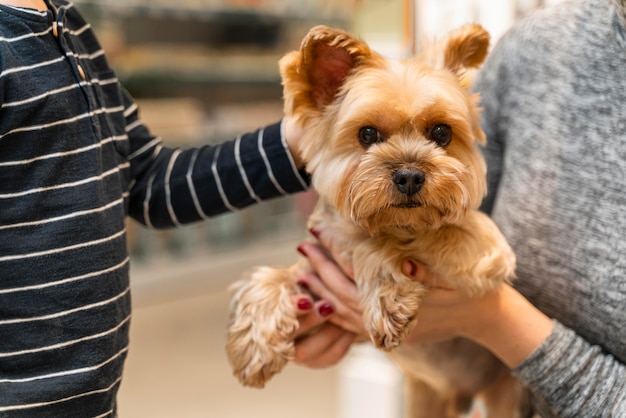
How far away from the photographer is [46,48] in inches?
32.7

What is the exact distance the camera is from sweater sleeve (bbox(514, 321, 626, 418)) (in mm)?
1002

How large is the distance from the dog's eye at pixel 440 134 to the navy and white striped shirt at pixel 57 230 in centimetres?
48

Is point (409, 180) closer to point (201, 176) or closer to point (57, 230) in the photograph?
point (201, 176)

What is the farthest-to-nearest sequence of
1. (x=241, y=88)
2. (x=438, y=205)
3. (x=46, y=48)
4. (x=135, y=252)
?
(x=241, y=88)
(x=135, y=252)
(x=438, y=205)
(x=46, y=48)

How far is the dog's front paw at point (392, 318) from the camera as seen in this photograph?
0.98 m

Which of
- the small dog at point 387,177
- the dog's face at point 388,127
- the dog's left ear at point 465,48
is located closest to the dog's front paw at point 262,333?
the small dog at point 387,177

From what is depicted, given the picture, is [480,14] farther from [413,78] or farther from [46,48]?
[46,48]

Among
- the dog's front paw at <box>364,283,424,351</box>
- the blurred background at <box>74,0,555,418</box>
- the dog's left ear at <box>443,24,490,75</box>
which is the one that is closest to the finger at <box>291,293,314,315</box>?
the dog's front paw at <box>364,283,424,351</box>

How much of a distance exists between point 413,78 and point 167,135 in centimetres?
237

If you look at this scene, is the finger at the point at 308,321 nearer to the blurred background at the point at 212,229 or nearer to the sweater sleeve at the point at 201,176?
the sweater sleeve at the point at 201,176

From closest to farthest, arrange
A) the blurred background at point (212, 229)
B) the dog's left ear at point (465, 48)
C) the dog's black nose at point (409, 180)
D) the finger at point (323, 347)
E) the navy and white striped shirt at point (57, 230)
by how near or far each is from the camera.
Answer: the navy and white striped shirt at point (57, 230) < the dog's black nose at point (409, 180) < the dog's left ear at point (465, 48) < the finger at point (323, 347) < the blurred background at point (212, 229)

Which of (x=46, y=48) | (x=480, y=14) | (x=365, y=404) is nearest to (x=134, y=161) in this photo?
(x=46, y=48)

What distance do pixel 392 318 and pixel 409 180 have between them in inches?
8.3

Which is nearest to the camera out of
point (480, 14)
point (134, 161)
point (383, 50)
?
point (134, 161)
